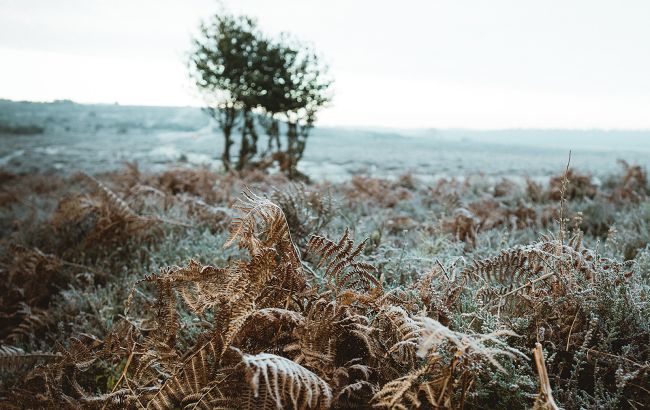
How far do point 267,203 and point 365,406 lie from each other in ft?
2.54

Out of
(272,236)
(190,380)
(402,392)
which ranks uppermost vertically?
(272,236)

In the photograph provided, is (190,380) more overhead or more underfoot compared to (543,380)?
more underfoot

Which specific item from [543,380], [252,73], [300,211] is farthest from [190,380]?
[252,73]

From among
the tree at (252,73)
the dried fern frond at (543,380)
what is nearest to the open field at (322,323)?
the dried fern frond at (543,380)

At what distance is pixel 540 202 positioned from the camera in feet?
19.1

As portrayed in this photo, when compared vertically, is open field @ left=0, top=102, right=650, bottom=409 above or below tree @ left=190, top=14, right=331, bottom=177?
below

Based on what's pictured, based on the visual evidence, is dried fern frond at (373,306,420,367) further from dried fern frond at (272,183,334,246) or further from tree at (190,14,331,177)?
tree at (190,14,331,177)

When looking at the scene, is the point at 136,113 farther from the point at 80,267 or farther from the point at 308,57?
the point at 80,267

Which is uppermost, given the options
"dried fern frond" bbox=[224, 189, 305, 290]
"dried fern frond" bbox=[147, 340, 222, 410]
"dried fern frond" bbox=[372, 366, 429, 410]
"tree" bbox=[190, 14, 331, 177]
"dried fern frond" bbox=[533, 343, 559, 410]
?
"tree" bbox=[190, 14, 331, 177]

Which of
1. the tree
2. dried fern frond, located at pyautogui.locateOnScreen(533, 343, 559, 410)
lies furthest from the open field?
the tree

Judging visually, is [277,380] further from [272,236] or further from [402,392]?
[272,236]

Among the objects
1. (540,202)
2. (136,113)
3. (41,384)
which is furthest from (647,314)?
(136,113)

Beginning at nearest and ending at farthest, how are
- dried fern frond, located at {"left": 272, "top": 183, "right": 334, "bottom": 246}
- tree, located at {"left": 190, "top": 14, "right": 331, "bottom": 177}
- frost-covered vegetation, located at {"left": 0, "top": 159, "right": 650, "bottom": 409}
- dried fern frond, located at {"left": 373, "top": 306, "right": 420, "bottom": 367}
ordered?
frost-covered vegetation, located at {"left": 0, "top": 159, "right": 650, "bottom": 409} < dried fern frond, located at {"left": 373, "top": 306, "right": 420, "bottom": 367} < dried fern frond, located at {"left": 272, "top": 183, "right": 334, "bottom": 246} < tree, located at {"left": 190, "top": 14, "right": 331, "bottom": 177}

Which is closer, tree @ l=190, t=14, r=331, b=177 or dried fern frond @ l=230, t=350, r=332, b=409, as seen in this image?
dried fern frond @ l=230, t=350, r=332, b=409
